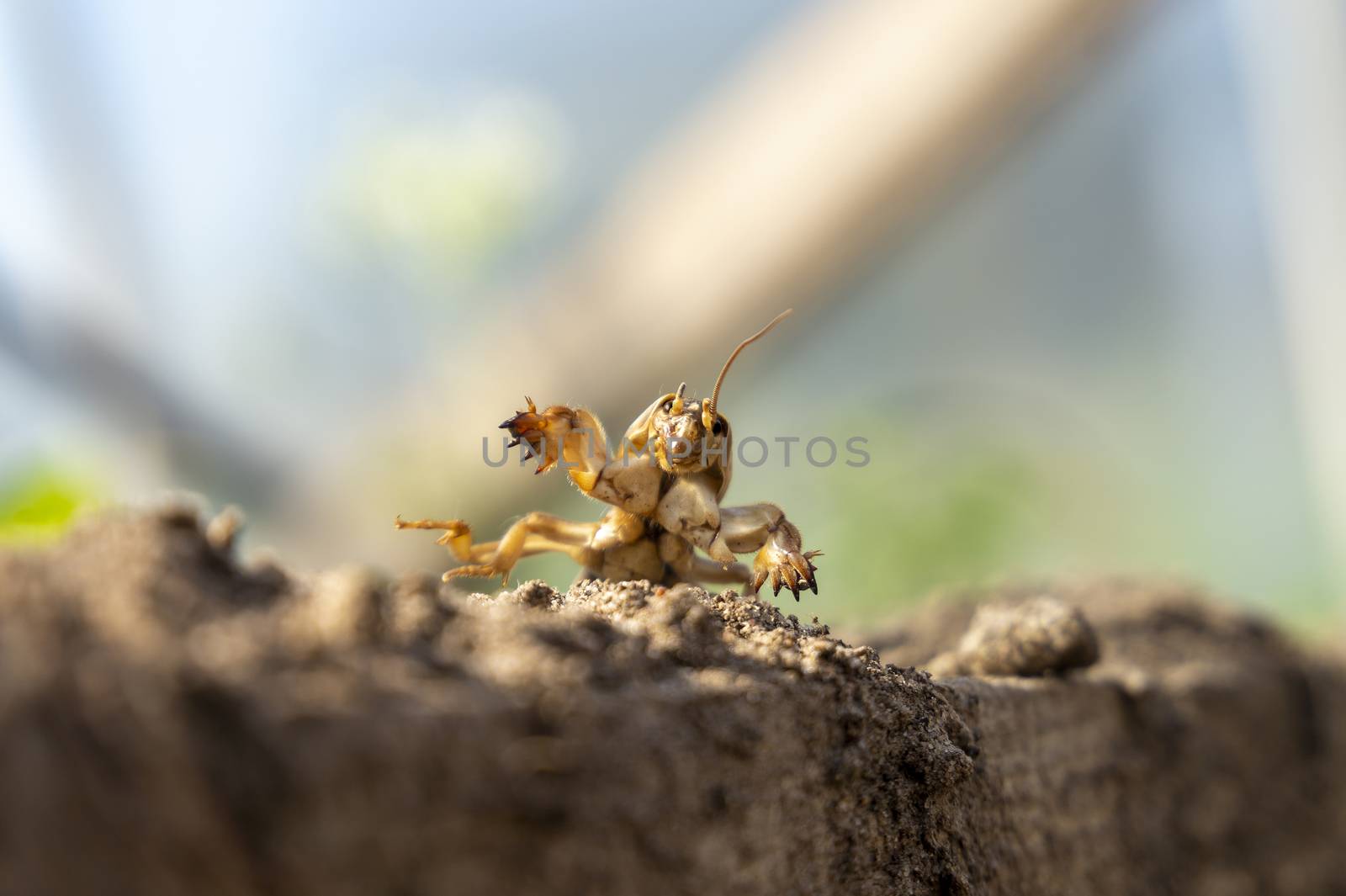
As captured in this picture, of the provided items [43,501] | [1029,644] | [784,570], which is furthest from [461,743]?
[43,501]

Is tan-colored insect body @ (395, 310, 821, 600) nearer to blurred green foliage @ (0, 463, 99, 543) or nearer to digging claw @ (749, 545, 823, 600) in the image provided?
digging claw @ (749, 545, 823, 600)

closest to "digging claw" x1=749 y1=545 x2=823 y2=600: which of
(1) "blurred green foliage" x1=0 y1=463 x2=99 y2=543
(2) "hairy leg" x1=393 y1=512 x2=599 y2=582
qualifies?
(2) "hairy leg" x1=393 y1=512 x2=599 y2=582

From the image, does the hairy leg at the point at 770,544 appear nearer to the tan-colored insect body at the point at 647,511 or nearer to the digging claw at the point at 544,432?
the tan-colored insect body at the point at 647,511

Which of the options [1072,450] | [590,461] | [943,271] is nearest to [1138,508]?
[1072,450]

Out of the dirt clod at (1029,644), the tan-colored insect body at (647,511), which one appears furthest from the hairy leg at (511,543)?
the dirt clod at (1029,644)

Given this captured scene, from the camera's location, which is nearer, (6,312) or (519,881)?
(519,881)

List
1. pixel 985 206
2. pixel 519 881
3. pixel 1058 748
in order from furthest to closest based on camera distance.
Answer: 1. pixel 985 206
2. pixel 1058 748
3. pixel 519 881

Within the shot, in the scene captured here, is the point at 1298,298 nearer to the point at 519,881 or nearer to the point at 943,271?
the point at 943,271
